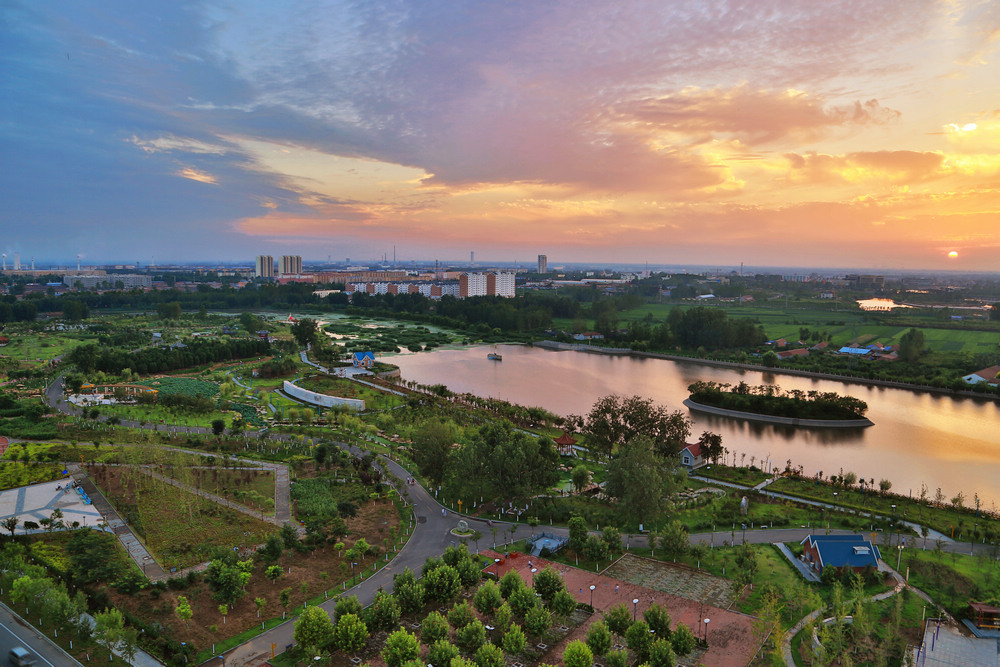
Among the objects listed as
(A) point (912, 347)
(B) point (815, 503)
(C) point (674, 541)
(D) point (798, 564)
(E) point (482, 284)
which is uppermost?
(E) point (482, 284)

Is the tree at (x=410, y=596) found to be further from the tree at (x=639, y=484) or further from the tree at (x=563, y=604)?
the tree at (x=639, y=484)

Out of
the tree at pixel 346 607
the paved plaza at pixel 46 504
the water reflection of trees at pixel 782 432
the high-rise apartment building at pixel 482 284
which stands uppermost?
the high-rise apartment building at pixel 482 284

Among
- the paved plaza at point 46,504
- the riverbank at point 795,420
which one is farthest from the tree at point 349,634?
the riverbank at point 795,420

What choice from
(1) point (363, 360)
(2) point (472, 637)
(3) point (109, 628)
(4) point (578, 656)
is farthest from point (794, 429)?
(3) point (109, 628)

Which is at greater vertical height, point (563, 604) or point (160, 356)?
point (160, 356)

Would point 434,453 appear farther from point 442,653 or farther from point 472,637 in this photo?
point 442,653
